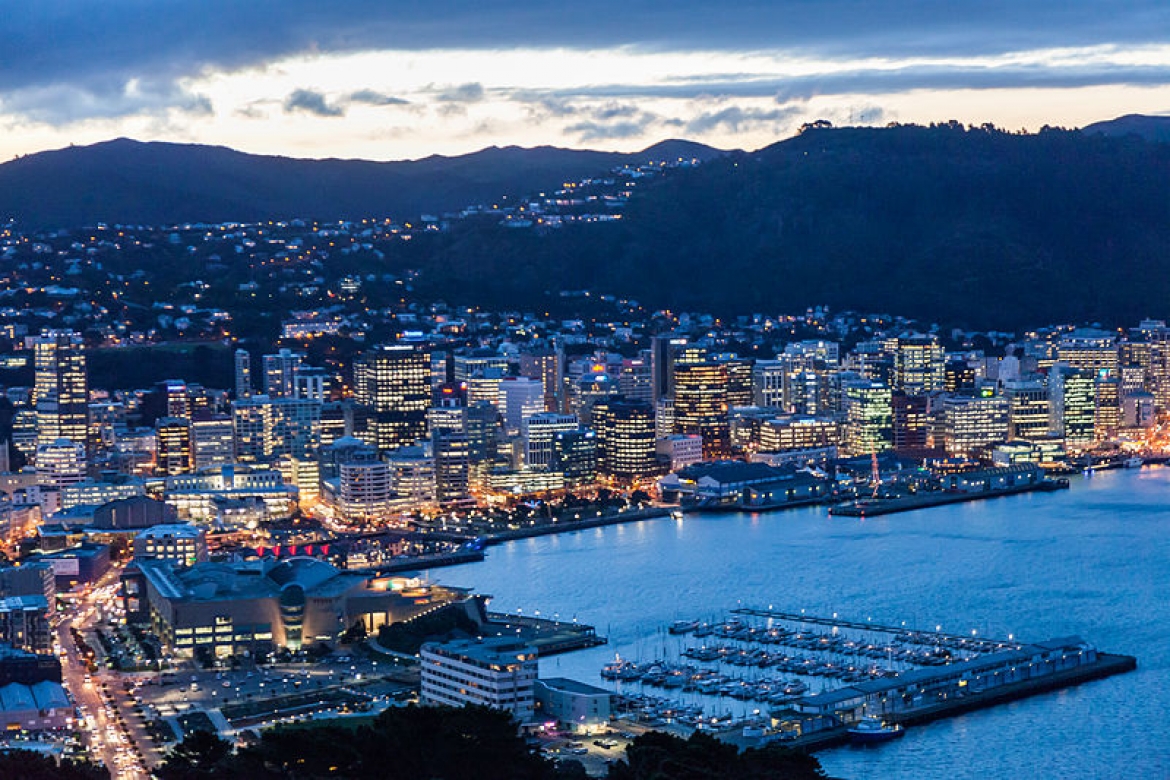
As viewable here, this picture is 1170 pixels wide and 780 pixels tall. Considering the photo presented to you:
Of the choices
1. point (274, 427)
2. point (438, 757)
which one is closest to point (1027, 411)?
point (274, 427)

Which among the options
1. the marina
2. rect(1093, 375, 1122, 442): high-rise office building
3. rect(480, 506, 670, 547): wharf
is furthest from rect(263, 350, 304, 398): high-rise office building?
the marina

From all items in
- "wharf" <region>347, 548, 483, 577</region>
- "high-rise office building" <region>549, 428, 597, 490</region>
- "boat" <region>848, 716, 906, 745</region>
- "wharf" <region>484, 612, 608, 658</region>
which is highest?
"high-rise office building" <region>549, 428, 597, 490</region>

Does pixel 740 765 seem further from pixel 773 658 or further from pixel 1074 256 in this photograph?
pixel 1074 256

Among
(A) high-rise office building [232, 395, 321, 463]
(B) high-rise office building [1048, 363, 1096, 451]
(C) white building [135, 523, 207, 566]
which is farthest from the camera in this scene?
(B) high-rise office building [1048, 363, 1096, 451]

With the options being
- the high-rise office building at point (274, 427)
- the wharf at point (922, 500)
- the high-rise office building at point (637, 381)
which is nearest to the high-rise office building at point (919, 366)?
the high-rise office building at point (637, 381)

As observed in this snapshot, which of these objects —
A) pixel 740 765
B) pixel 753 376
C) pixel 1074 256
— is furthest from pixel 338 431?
pixel 1074 256

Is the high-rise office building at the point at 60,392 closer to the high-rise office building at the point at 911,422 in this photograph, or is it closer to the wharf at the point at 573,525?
the wharf at the point at 573,525

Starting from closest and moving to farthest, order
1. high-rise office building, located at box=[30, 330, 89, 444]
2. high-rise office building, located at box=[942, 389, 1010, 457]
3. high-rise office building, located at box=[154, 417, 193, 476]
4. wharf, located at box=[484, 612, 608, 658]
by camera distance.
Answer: wharf, located at box=[484, 612, 608, 658]
high-rise office building, located at box=[154, 417, 193, 476]
high-rise office building, located at box=[30, 330, 89, 444]
high-rise office building, located at box=[942, 389, 1010, 457]

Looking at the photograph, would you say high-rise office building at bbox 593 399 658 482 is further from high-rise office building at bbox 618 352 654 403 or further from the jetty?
high-rise office building at bbox 618 352 654 403
